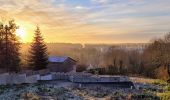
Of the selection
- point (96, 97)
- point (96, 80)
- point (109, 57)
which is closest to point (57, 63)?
point (96, 80)

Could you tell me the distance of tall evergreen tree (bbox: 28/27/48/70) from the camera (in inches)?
2264

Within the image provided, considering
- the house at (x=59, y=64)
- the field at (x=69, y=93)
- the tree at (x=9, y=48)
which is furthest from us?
the house at (x=59, y=64)

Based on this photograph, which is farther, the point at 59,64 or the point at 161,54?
the point at 161,54

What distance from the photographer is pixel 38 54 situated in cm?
5750

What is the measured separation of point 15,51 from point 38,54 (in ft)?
12.3

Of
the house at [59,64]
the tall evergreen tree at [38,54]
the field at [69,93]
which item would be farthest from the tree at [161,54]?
the tall evergreen tree at [38,54]

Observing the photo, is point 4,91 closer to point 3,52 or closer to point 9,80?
point 9,80

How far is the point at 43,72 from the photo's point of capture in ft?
173

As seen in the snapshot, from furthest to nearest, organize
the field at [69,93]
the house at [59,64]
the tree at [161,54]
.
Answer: the house at [59,64], the tree at [161,54], the field at [69,93]

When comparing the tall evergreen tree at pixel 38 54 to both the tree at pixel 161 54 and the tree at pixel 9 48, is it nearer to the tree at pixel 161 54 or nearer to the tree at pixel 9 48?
the tree at pixel 9 48

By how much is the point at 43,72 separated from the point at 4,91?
13.3 m

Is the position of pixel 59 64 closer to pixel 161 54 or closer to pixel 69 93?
pixel 161 54

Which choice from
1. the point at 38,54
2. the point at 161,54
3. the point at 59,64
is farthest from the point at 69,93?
the point at 161,54

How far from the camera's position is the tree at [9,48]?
54906 mm
